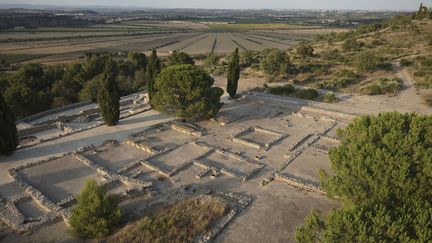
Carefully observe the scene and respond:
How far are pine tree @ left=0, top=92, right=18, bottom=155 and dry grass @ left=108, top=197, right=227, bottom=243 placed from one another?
37.4 ft

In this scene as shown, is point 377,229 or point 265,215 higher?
point 377,229

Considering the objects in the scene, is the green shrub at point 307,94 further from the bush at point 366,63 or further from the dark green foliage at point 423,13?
the dark green foliage at point 423,13

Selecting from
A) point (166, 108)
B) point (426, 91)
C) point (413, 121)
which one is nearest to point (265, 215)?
point (413, 121)

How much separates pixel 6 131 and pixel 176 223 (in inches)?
509

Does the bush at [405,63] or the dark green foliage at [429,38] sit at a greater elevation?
the dark green foliage at [429,38]

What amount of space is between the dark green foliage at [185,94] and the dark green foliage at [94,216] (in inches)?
468

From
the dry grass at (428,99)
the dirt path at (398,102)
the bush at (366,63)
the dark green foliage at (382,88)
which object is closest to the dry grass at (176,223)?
the dirt path at (398,102)

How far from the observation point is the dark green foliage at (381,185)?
30.8 ft

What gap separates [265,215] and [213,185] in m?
3.61

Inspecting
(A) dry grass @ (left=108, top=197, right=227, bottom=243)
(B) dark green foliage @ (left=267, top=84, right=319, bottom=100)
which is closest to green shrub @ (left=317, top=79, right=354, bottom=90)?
(B) dark green foliage @ (left=267, top=84, right=319, bottom=100)

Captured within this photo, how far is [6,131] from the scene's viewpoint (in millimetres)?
18781

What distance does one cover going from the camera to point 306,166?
18.4 metres

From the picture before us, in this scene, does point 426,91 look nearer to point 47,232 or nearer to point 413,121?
point 413,121

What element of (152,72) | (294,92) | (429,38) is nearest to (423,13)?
(429,38)
